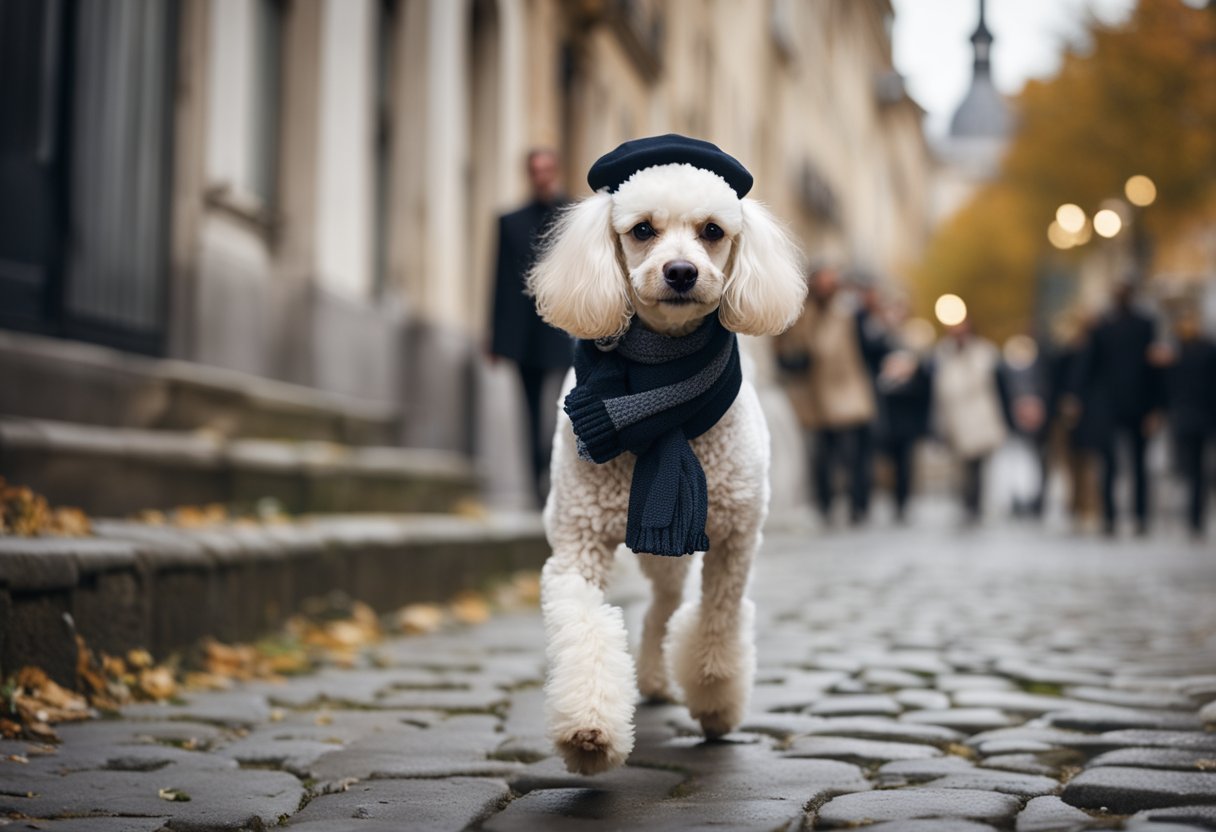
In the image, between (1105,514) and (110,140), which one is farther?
(1105,514)

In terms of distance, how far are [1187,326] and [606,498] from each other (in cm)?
1335

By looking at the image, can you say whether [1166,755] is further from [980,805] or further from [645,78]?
[645,78]

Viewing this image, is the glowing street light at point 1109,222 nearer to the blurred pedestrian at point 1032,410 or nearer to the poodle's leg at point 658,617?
the blurred pedestrian at point 1032,410

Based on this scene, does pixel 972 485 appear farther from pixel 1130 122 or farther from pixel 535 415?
pixel 1130 122

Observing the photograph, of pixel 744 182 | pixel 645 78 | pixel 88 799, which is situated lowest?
pixel 88 799

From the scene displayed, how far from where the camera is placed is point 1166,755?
13.8 ft

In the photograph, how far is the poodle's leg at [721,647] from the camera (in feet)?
14.7

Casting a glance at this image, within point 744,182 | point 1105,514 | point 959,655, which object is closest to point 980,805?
point 744,182

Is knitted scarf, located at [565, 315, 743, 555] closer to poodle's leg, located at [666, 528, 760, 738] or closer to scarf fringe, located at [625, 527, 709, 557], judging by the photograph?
scarf fringe, located at [625, 527, 709, 557]

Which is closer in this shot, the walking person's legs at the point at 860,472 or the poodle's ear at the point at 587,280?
the poodle's ear at the point at 587,280

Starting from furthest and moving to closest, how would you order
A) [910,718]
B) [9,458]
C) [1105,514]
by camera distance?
1. [1105,514]
2. [9,458]
3. [910,718]

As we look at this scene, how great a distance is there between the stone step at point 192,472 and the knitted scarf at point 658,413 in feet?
9.84

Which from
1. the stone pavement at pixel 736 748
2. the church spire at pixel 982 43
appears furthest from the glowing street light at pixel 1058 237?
the church spire at pixel 982 43

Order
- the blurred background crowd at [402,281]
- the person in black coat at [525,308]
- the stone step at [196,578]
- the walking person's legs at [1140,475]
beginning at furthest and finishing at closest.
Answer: the walking person's legs at [1140,475] → the person in black coat at [525,308] → the blurred background crowd at [402,281] → the stone step at [196,578]
